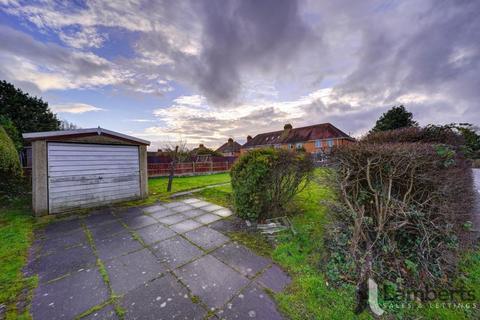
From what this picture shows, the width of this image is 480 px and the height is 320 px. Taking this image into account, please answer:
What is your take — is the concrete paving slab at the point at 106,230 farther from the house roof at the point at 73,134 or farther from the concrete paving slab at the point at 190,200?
the house roof at the point at 73,134

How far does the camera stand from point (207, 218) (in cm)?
469

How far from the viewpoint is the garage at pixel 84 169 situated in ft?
16.0

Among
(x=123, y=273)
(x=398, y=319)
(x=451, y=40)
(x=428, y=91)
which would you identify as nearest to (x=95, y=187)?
(x=123, y=273)

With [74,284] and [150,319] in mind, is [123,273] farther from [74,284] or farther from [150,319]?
[150,319]

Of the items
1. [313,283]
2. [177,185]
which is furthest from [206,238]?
[177,185]

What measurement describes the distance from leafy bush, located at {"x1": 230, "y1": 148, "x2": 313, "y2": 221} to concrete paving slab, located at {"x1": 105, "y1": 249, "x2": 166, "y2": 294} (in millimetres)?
2198

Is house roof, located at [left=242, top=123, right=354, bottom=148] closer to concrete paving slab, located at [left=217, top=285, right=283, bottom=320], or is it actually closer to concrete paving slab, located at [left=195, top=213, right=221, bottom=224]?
concrete paving slab, located at [left=195, top=213, right=221, bottom=224]

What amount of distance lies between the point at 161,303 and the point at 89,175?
5.85 metres

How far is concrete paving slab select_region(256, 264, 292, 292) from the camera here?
2.17 meters

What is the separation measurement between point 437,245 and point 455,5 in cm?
658

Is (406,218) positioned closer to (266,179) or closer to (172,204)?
(266,179)

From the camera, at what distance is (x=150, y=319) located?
1.69 m

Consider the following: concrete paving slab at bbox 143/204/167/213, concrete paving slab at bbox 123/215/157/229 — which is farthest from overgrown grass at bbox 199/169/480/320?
concrete paving slab at bbox 143/204/167/213

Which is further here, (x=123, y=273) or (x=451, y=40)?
(x=451, y=40)
